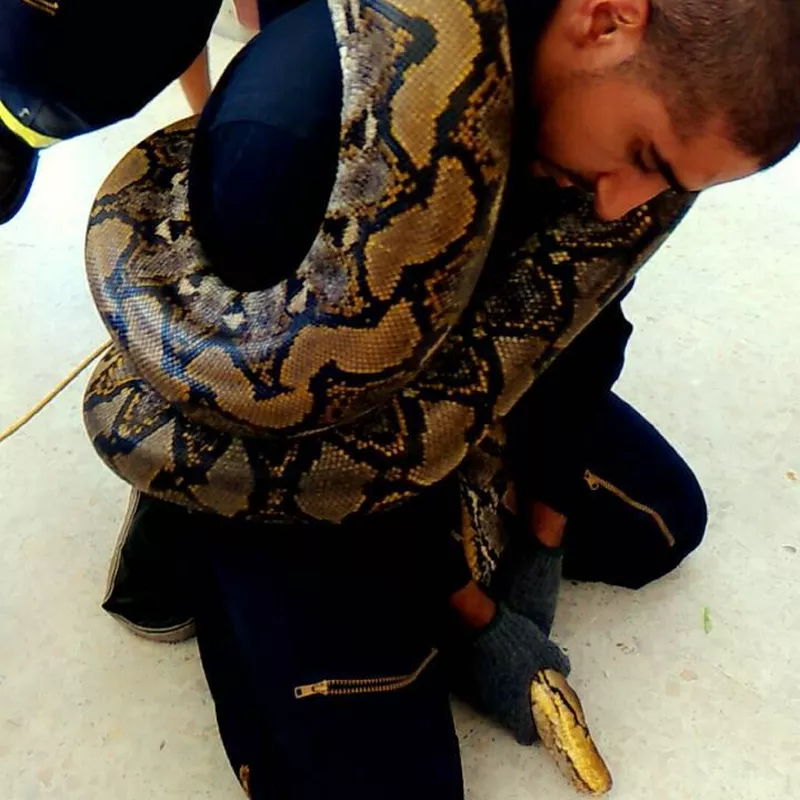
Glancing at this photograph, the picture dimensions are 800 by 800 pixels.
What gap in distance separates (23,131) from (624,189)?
70 centimetres

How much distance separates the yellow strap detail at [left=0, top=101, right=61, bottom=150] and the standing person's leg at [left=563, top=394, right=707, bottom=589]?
0.83 metres

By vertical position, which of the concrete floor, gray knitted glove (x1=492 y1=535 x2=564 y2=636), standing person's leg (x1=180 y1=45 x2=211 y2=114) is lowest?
the concrete floor

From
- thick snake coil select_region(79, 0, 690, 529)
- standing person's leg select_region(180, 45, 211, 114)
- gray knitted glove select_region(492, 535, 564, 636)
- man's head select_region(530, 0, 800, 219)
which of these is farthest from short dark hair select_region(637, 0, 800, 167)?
standing person's leg select_region(180, 45, 211, 114)

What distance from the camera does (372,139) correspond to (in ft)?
3.04

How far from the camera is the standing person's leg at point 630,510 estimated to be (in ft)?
4.90

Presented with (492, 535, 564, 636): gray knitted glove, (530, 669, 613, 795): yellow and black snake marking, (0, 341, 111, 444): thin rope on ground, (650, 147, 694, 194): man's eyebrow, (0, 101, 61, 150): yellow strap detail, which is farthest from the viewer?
(0, 341, 111, 444): thin rope on ground

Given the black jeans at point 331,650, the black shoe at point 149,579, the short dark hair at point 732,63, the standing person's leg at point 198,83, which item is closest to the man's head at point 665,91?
the short dark hair at point 732,63

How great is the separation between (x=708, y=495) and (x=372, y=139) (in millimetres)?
996

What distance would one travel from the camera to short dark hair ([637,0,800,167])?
76 cm

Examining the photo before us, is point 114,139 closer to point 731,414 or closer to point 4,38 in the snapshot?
point 4,38

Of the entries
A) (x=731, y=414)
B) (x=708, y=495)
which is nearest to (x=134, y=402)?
(x=708, y=495)

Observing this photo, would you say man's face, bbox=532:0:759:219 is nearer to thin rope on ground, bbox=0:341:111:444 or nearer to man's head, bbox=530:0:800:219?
man's head, bbox=530:0:800:219

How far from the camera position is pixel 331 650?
1249mm

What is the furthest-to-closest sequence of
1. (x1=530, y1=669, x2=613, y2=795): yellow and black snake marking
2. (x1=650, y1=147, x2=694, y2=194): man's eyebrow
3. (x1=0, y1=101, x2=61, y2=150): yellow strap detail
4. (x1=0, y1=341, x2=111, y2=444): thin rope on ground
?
(x1=0, y1=341, x2=111, y2=444): thin rope on ground < (x1=530, y1=669, x2=613, y2=795): yellow and black snake marking < (x1=0, y1=101, x2=61, y2=150): yellow strap detail < (x1=650, y1=147, x2=694, y2=194): man's eyebrow
